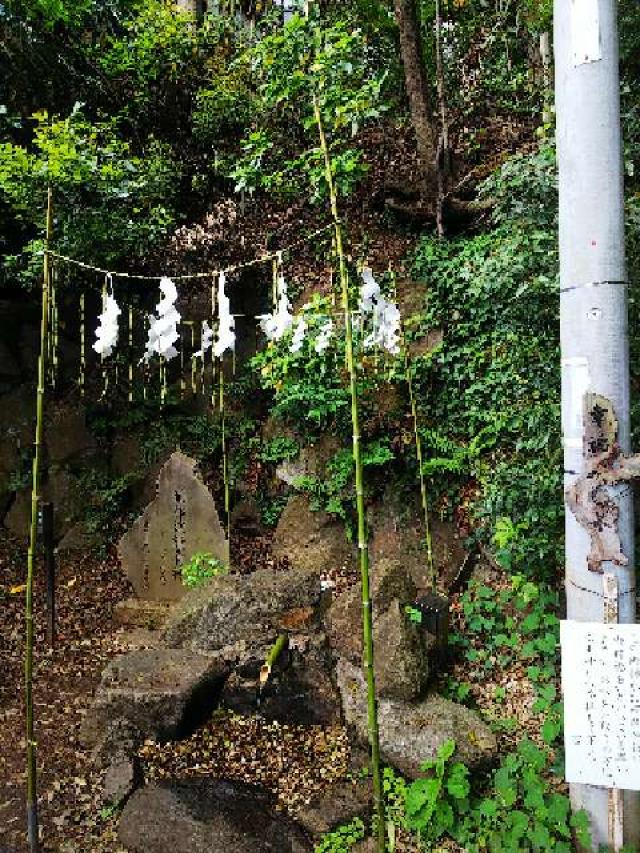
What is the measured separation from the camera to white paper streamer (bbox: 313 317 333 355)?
6016 millimetres

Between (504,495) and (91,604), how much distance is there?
5172 millimetres

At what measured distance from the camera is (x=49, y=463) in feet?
28.2

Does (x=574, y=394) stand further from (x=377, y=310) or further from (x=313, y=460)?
(x=313, y=460)

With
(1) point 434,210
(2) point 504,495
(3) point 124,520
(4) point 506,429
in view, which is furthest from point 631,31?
(3) point 124,520

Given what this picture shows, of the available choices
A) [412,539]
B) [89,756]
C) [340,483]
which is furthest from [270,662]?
[340,483]

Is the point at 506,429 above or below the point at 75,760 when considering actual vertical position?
above

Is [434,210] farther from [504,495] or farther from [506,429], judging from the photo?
[504,495]

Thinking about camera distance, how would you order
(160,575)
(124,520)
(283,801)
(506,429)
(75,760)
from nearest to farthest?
(283,801)
(75,760)
(506,429)
(160,575)
(124,520)

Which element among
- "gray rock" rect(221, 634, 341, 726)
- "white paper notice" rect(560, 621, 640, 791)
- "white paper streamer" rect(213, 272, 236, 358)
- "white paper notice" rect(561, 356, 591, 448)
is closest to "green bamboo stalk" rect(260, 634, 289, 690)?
"gray rock" rect(221, 634, 341, 726)

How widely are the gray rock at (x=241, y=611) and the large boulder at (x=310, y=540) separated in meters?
1.25

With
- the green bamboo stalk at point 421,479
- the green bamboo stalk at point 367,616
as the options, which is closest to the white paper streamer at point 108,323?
the green bamboo stalk at point 367,616

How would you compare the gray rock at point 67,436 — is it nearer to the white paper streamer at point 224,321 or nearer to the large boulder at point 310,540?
the large boulder at point 310,540

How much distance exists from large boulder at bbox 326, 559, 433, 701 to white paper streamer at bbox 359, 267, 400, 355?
6.24 feet

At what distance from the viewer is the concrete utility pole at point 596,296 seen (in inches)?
95.9
